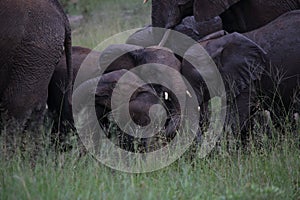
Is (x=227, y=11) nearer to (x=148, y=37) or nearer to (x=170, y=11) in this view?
(x=170, y=11)

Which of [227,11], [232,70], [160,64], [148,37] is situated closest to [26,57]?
[160,64]

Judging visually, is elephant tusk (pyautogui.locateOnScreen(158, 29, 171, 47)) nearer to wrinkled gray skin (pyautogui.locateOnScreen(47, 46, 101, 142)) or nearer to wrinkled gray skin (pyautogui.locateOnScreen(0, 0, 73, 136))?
wrinkled gray skin (pyautogui.locateOnScreen(47, 46, 101, 142))

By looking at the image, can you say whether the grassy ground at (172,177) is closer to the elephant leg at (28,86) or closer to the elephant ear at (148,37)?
the elephant leg at (28,86)

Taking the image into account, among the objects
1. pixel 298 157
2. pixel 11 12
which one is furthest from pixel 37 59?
pixel 298 157

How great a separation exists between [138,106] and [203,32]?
1867 millimetres

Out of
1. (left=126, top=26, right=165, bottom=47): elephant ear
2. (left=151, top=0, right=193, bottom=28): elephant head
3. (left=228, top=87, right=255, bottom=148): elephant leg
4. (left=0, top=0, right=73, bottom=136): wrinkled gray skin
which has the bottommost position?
(left=228, top=87, right=255, bottom=148): elephant leg

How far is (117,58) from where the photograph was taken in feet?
23.7

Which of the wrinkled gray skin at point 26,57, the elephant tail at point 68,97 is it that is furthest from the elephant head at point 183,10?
the wrinkled gray skin at point 26,57

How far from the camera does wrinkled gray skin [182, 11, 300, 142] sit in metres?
6.52

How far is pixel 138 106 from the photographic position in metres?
6.36

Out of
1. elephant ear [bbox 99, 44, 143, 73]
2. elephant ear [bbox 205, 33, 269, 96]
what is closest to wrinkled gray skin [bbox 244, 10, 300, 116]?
elephant ear [bbox 205, 33, 269, 96]

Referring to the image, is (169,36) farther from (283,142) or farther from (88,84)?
(283,142)

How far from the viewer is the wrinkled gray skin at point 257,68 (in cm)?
652

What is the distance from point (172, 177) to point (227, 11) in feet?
9.78
